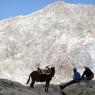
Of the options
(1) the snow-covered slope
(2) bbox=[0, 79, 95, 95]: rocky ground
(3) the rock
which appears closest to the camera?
(2) bbox=[0, 79, 95, 95]: rocky ground

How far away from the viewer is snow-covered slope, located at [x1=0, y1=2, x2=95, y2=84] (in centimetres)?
8975

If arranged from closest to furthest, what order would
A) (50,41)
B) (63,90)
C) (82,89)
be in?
(82,89) < (63,90) < (50,41)

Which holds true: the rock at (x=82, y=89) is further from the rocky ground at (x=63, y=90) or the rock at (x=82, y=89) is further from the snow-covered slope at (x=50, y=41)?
the snow-covered slope at (x=50, y=41)

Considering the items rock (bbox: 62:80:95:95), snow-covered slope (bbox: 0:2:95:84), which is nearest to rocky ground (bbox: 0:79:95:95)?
rock (bbox: 62:80:95:95)

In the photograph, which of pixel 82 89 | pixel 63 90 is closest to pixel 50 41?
pixel 63 90

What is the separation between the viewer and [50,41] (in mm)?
99812

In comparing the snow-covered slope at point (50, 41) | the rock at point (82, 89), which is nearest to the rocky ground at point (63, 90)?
the rock at point (82, 89)

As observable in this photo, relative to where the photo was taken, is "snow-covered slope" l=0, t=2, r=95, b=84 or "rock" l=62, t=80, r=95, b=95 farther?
"snow-covered slope" l=0, t=2, r=95, b=84

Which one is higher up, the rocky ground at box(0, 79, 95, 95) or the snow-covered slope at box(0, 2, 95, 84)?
the snow-covered slope at box(0, 2, 95, 84)

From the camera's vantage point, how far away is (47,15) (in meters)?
109

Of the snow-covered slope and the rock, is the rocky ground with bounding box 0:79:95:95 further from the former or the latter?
the snow-covered slope

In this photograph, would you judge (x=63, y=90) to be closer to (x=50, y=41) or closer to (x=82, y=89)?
(x=82, y=89)

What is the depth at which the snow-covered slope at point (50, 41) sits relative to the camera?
89.8m

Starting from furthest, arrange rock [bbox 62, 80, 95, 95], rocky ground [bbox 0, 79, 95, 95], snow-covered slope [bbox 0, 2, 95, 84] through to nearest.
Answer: snow-covered slope [bbox 0, 2, 95, 84] → rock [bbox 62, 80, 95, 95] → rocky ground [bbox 0, 79, 95, 95]
